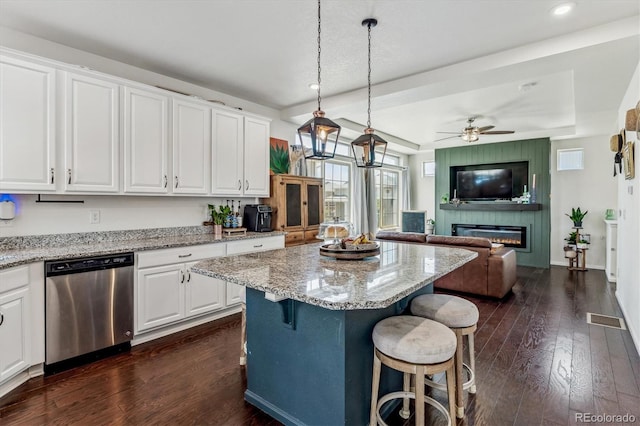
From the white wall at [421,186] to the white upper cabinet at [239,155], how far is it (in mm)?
5520

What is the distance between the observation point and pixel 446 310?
195 centimetres

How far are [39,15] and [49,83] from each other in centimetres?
49

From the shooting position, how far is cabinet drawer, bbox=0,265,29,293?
2.12 metres

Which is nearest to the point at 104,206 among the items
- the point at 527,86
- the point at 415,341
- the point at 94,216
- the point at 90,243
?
the point at 94,216

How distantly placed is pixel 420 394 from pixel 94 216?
3210mm

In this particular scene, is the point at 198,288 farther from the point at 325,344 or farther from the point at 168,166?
the point at 325,344

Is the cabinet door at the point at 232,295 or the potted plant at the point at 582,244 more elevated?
the potted plant at the point at 582,244

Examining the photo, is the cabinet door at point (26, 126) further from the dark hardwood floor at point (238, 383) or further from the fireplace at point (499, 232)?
the fireplace at point (499, 232)

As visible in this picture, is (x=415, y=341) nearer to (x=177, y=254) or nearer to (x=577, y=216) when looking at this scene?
(x=177, y=254)

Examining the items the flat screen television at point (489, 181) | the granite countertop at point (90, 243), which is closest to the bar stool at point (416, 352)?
the granite countertop at point (90, 243)

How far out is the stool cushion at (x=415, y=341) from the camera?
1491 millimetres

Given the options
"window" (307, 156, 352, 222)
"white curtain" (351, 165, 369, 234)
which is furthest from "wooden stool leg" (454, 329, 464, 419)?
"white curtain" (351, 165, 369, 234)

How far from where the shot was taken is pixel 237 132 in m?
4.02

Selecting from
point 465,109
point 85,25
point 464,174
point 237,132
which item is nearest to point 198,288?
point 237,132
